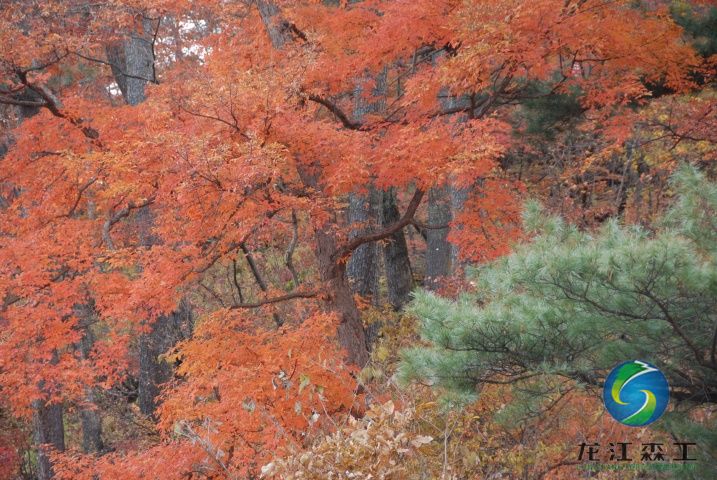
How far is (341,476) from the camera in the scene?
3.87m

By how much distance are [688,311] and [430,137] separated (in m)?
4.51

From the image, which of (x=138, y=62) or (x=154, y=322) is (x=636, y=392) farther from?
(x=138, y=62)

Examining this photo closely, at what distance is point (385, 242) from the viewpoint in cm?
1316

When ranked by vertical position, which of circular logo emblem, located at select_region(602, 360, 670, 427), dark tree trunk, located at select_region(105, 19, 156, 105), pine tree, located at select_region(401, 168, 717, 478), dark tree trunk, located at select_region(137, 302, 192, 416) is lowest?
dark tree trunk, located at select_region(137, 302, 192, 416)

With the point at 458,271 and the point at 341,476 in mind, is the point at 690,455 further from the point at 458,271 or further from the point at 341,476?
the point at 458,271

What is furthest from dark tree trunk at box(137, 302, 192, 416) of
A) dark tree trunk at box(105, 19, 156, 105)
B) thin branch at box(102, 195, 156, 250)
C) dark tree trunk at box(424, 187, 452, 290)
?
dark tree trunk at box(424, 187, 452, 290)

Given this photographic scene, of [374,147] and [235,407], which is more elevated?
[374,147]

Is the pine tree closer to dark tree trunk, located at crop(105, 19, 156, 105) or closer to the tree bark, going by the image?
dark tree trunk, located at crop(105, 19, 156, 105)

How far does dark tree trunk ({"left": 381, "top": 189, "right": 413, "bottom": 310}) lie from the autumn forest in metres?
0.05

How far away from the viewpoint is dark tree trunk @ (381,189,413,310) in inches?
536

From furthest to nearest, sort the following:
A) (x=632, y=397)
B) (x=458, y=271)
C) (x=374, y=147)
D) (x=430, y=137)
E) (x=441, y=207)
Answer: (x=441, y=207)
(x=458, y=271)
(x=374, y=147)
(x=430, y=137)
(x=632, y=397)

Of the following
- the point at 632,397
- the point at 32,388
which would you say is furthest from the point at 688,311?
the point at 32,388

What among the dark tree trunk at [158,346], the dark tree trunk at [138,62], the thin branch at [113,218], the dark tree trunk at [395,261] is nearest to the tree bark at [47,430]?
the dark tree trunk at [158,346]

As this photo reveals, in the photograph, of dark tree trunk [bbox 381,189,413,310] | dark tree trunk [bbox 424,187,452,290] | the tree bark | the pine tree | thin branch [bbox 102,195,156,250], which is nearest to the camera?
the pine tree
